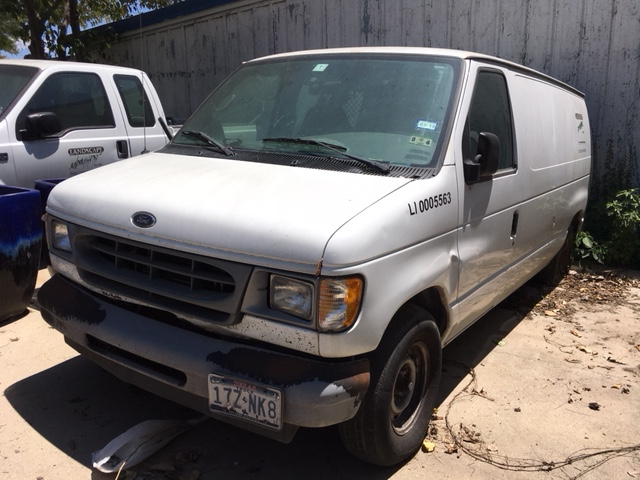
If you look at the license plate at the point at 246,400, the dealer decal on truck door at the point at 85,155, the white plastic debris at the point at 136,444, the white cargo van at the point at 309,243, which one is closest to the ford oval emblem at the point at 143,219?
the white cargo van at the point at 309,243

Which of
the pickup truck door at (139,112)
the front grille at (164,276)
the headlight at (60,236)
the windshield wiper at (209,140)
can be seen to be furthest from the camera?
the pickup truck door at (139,112)

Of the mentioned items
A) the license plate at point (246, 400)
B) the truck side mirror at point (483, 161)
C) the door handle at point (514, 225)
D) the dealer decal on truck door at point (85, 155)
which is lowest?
the license plate at point (246, 400)

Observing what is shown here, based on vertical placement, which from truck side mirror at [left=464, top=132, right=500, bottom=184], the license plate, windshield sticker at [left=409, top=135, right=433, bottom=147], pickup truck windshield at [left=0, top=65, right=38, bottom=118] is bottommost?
the license plate

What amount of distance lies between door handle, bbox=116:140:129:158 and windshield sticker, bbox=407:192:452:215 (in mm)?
4387

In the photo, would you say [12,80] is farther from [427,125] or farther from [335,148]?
[427,125]

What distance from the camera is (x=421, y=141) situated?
3092mm

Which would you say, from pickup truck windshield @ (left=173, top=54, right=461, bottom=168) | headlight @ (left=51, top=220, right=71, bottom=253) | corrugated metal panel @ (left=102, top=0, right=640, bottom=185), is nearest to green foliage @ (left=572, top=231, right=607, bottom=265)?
corrugated metal panel @ (left=102, top=0, right=640, bottom=185)

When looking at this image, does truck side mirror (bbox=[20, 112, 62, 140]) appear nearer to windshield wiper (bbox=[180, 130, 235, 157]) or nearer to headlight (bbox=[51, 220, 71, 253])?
windshield wiper (bbox=[180, 130, 235, 157])

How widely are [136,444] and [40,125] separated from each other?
3608 mm

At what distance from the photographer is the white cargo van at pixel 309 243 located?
237 centimetres

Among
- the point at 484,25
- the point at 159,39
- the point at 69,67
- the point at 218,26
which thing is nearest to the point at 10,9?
the point at 159,39

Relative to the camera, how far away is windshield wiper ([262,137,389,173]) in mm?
2912

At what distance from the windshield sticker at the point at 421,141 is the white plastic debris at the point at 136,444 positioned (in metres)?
1.97

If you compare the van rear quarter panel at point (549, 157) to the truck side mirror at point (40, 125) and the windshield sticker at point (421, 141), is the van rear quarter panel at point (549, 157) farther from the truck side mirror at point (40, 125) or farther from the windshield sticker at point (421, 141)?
the truck side mirror at point (40, 125)
